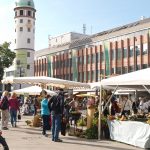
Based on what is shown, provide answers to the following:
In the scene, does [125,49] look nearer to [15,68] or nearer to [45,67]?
[45,67]

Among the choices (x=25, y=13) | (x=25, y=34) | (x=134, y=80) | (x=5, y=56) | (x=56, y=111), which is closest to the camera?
(x=134, y=80)

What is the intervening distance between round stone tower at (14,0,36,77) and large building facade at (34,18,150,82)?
34.1 ft

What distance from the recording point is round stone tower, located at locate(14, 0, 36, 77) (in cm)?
10581

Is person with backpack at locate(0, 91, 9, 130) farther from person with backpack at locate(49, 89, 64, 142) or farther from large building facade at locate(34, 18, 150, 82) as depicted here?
large building facade at locate(34, 18, 150, 82)

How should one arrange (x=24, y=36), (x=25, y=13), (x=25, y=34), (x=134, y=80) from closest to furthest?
(x=134, y=80), (x=24, y=36), (x=25, y=34), (x=25, y=13)

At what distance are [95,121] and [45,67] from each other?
258 ft

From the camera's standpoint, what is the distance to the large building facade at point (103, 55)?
209 ft

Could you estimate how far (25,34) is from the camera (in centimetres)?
11019

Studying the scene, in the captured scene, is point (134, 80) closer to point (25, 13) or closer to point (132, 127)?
point (132, 127)

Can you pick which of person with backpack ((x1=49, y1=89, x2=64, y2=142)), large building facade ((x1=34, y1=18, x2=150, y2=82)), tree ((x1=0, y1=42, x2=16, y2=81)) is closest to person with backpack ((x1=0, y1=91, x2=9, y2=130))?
person with backpack ((x1=49, y1=89, x2=64, y2=142))

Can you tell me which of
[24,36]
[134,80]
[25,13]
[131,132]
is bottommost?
[131,132]

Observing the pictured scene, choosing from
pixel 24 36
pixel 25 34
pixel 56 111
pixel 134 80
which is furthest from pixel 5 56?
pixel 134 80

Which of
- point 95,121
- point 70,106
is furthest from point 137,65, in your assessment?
point 95,121

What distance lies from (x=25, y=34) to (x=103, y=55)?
42.4 metres
